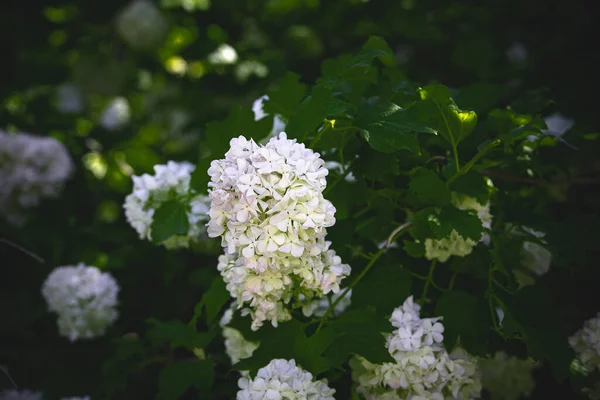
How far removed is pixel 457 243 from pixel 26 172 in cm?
177

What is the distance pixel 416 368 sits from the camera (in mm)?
1213

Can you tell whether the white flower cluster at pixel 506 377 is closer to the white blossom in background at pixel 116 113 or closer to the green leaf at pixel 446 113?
the green leaf at pixel 446 113

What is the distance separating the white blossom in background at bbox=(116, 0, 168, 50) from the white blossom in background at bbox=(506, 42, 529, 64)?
1.77m

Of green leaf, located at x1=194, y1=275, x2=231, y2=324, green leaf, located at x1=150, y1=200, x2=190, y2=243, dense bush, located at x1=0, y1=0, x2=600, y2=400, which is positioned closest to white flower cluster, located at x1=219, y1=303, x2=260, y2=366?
dense bush, located at x1=0, y1=0, x2=600, y2=400

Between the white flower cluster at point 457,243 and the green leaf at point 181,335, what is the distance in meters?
0.53

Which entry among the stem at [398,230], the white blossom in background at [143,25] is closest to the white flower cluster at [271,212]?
the stem at [398,230]

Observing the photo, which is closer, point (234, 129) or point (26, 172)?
point (234, 129)

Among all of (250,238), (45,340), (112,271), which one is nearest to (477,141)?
(250,238)

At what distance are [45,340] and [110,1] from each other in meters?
1.96

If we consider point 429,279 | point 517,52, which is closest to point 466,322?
point 429,279

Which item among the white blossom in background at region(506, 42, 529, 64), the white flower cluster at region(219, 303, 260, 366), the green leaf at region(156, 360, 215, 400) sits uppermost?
the white flower cluster at region(219, 303, 260, 366)

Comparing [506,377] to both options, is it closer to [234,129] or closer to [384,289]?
[384,289]

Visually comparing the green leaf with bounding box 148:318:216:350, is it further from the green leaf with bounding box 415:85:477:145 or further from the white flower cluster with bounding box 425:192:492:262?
the green leaf with bounding box 415:85:477:145

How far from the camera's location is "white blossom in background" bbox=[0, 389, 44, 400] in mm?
1764
